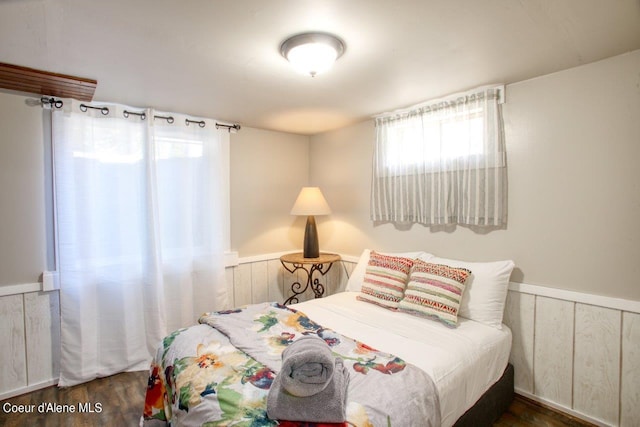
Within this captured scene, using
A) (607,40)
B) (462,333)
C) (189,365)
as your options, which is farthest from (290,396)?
(607,40)

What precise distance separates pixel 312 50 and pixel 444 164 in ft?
4.93

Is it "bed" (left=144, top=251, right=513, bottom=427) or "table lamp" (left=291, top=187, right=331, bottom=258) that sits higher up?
"table lamp" (left=291, top=187, right=331, bottom=258)

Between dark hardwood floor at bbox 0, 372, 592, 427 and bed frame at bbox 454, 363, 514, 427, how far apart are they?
0.29ft

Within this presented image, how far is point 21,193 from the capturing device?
2.38 meters

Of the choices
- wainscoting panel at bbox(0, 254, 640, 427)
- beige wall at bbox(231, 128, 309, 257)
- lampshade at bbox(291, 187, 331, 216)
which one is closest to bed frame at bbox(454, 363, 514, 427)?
wainscoting panel at bbox(0, 254, 640, 427)

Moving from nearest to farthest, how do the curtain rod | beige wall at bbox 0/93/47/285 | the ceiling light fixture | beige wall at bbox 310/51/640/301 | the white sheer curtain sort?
the ceiling light fixture, beige wall at bbox 310/51/640/301, beige wall at bbox 0/93/47/285, the curtain rod, the white sheer curtain

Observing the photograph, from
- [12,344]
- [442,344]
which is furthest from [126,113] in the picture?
[442,344]

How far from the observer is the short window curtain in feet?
7.76

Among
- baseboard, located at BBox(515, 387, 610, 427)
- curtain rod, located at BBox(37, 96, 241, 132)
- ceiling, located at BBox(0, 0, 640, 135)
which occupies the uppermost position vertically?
ceiling, located at BBox(0, 0, 640, 135)

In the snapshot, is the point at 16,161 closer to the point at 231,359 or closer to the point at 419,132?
the point at 231,359

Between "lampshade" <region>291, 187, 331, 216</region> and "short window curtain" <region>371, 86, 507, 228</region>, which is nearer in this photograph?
"short window curtain" <region>371, 86, 507, 228</region>

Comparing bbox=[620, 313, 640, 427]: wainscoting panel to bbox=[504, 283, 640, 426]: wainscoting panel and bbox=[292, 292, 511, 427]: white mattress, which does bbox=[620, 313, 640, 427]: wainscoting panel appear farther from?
bbox=[292, 292, 511, 427]: white mattress

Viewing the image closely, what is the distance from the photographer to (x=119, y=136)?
2.74m

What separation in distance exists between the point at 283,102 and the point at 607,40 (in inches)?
81.7
